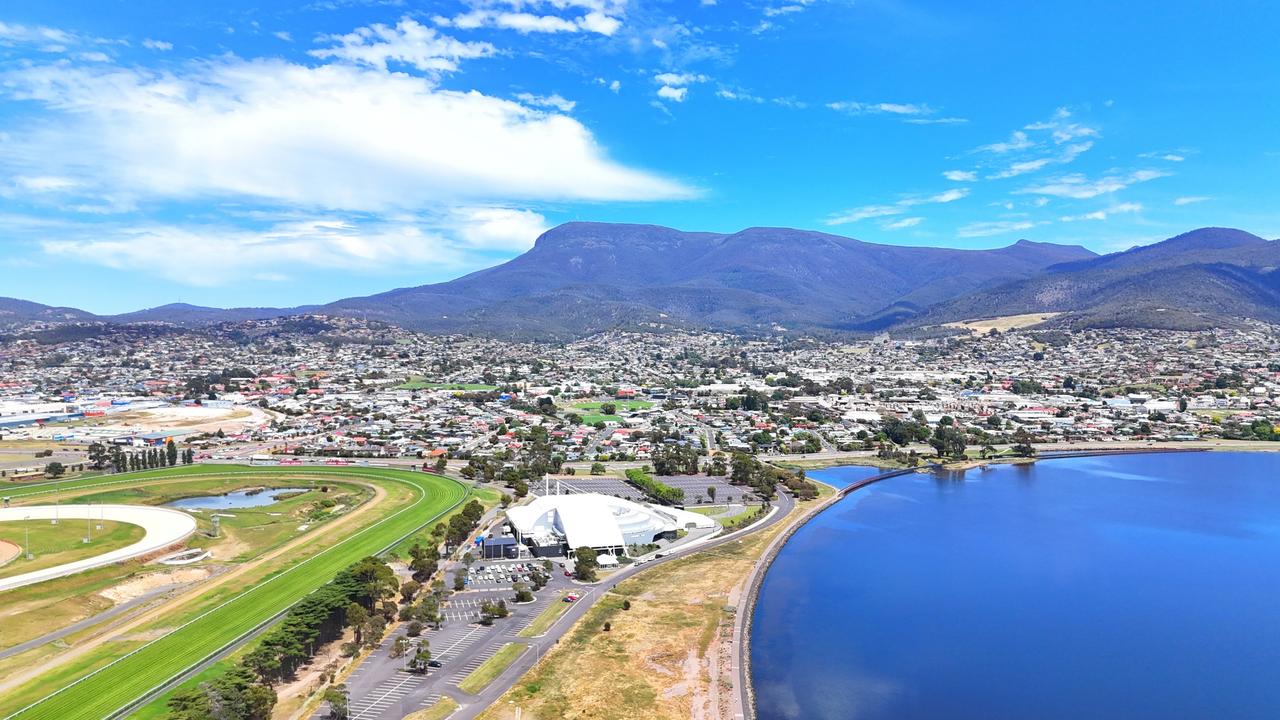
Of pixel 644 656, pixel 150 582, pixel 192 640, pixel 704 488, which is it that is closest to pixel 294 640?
pixel 192 640

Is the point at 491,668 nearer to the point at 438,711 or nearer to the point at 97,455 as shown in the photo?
the point at 438,711

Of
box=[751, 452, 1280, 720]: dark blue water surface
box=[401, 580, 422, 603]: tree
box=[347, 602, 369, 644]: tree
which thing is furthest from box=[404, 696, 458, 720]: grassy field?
box=[401, 580, 422, 603]: tree

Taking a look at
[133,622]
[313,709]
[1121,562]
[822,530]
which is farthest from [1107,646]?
[133,622]

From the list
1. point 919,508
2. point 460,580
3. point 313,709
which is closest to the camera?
point 313,709

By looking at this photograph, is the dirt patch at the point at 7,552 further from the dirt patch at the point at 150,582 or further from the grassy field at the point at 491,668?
the grassy field at the point at 491,668

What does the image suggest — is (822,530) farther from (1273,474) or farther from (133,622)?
(1273,474)
